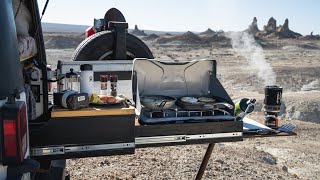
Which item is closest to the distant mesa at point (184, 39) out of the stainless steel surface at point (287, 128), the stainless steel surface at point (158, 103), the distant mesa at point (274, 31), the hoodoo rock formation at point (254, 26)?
the distant mesa at point (274, 31)

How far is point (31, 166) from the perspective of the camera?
2.42 meters

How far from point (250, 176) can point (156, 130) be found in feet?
11.0

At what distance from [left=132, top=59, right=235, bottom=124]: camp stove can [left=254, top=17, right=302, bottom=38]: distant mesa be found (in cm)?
7017

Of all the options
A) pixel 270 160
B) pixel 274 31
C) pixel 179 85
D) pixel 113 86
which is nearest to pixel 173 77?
pixel 179 85

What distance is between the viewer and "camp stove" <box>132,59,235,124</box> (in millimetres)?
3900

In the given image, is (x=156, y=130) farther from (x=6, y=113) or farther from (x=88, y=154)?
(x=6, y=113)

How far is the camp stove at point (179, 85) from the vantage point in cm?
390

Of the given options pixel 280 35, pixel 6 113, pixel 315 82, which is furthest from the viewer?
pixel 280 35

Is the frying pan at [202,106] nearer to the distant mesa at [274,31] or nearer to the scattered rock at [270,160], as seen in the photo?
the scattered rock at [270,160]

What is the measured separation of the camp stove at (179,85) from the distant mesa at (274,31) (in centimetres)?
7017

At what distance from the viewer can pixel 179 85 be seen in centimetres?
439

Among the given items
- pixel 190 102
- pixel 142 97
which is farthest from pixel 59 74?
pixel 190 102

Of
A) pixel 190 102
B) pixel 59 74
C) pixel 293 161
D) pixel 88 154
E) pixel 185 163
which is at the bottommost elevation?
pixel 293 161

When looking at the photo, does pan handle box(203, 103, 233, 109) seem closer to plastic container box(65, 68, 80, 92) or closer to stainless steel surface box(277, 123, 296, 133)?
stainless steel surface box(277, 123, 296, 133)
